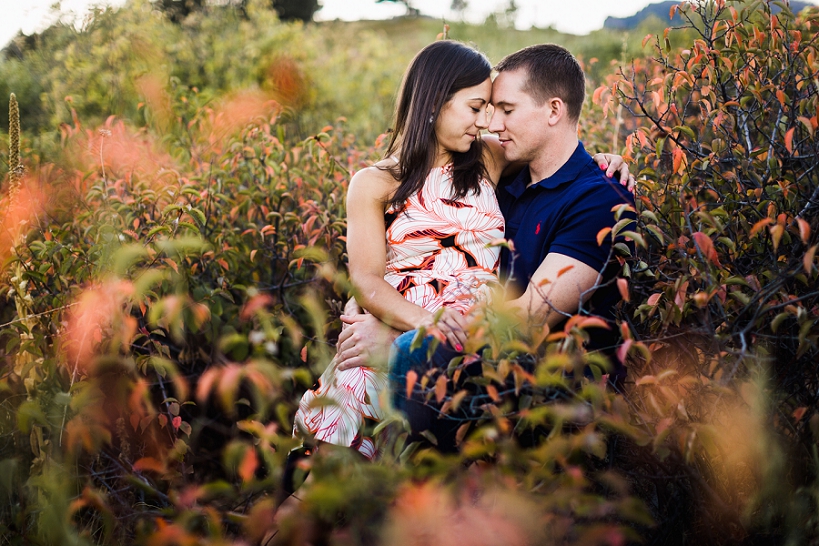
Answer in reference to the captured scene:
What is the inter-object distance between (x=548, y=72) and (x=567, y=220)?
731 mm

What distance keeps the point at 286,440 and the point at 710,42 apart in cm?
217

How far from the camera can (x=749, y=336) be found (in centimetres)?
191

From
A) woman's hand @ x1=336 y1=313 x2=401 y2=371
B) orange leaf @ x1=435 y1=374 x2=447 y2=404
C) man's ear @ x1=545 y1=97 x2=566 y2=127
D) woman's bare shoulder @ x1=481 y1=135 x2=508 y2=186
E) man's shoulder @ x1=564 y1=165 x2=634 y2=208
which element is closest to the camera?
orange leaf @ x1=435 y1=374 x2=447 y2=404

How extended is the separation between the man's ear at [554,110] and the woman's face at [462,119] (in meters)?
0.28

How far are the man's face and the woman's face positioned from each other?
64 mm

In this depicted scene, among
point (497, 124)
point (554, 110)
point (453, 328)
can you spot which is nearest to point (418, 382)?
point (453, 328)

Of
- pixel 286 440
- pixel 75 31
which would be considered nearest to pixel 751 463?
pixel 286 440

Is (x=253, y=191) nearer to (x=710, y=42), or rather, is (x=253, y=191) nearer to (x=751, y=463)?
(x=710, y=42)

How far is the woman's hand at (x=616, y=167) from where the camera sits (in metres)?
2.51

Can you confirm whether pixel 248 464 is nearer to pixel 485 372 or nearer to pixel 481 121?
pixel 485 372

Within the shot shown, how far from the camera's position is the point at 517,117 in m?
2.75

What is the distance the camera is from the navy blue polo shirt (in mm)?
2383

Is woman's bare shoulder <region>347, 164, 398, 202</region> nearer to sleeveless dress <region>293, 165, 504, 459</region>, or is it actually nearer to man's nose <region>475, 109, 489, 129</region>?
sleeveless dress <region>293, 165, 504, 459</region>

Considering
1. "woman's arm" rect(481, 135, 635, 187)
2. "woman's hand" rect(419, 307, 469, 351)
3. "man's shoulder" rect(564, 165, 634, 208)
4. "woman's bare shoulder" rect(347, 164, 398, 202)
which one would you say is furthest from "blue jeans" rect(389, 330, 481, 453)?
"woman's arm" rect(481, 135, 635, 187)
